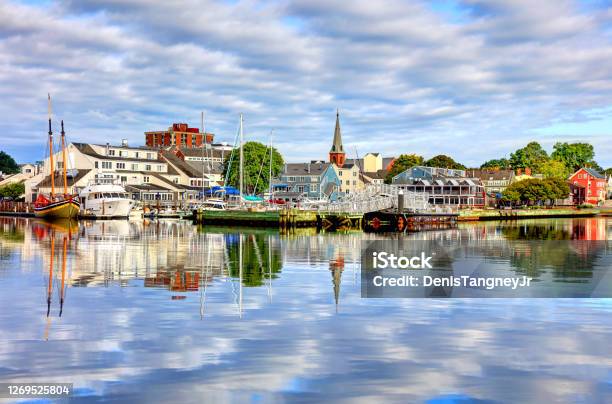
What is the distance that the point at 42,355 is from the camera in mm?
16625

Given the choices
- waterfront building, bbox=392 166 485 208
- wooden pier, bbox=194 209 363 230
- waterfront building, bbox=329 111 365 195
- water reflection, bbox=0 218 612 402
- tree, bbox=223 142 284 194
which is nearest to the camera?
water reflection, bbox=0 218 612 402

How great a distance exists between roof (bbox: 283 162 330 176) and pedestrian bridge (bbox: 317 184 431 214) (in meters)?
53.6

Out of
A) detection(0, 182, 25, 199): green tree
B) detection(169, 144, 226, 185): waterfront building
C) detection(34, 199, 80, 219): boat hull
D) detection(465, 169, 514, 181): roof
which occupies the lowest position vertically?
detection(34, 199, 80, 219): boat hull

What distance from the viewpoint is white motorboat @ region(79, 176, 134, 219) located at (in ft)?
337

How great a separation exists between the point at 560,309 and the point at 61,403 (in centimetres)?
1663

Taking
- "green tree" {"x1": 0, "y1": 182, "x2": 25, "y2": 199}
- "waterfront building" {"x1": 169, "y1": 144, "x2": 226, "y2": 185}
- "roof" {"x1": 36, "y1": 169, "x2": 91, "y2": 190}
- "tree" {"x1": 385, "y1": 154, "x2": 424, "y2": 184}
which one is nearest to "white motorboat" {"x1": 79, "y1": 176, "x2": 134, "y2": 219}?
"roof" {"x1": 36, "y1": 169, "x2": 91, "y2": 190}

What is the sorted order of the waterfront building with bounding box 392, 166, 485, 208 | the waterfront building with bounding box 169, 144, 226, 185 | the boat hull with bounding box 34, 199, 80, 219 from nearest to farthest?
1. the boat hull with bounding box 34, 199, 80, 219
2. the waterfront building with bounding box 392, 166, 485, 208
3. the waterfront building with bounding box 169, 144, 226, 185

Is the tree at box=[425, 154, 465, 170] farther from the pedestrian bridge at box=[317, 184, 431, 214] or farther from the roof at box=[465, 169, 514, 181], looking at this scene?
the pedestrian bridge at box=[317, 184, 431, 214]

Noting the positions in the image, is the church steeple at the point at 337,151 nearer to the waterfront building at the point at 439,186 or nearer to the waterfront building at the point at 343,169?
the waterfront building at the point at 343,169

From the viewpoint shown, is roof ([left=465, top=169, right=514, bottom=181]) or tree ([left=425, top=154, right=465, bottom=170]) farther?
roof ([left=465, top=169, right=514, bottom=181])

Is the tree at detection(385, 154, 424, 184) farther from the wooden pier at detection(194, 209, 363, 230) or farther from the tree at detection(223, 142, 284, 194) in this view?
the wooden pier at detection(194, 209, 363, 230)

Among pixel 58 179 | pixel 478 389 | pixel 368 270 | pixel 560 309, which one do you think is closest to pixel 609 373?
pixel 478 389

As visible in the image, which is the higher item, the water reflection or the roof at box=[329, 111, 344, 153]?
the roof at box=[329, 111, 344, 153]

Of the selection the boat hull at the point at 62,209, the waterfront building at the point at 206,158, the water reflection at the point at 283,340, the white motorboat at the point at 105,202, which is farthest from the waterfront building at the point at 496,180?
the water reflection at the point at 283,340
